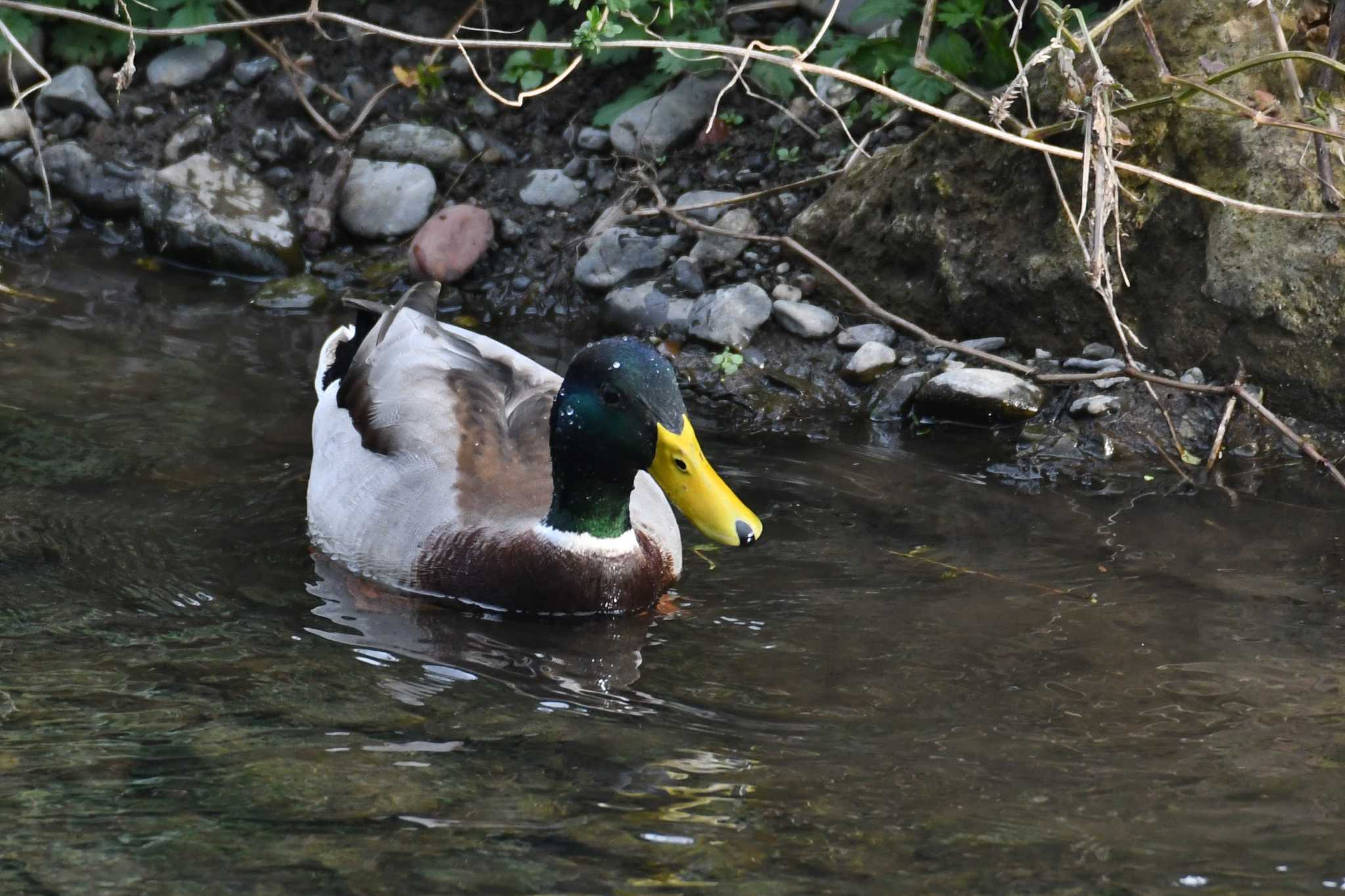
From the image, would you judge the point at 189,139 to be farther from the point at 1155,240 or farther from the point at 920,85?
the point at 1155,240

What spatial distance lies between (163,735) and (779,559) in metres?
2.08

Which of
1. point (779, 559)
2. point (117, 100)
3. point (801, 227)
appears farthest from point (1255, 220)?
point (117, 100)

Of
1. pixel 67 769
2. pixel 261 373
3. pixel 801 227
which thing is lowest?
pixel 67 769

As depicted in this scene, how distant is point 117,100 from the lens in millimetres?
8695

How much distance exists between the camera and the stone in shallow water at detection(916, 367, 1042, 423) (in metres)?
6.16

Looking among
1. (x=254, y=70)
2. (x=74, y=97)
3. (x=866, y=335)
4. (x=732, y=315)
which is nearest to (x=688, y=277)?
(x=732, y=315)

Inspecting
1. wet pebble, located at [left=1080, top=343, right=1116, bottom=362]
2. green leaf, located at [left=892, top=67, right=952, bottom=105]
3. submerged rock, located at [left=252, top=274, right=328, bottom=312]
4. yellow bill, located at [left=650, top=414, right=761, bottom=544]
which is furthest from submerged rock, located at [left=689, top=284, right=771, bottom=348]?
yellow bill, located at [left=650, top=414, right=761, bottom=544]

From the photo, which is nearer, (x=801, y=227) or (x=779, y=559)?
(x=779, y=559)

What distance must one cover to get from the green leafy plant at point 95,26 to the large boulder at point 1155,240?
12.3 ft

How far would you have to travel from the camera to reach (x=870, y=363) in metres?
6.54

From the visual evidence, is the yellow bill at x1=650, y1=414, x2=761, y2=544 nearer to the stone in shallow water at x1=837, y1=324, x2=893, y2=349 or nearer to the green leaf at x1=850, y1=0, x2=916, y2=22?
the stone in shallow water at x1=837, y1=324, x2=893, y2=349

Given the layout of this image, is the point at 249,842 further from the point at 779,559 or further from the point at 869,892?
the point at 779,559

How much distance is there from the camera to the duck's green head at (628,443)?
4.37 m

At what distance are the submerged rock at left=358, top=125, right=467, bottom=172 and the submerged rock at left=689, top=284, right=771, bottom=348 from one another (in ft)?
6.81
